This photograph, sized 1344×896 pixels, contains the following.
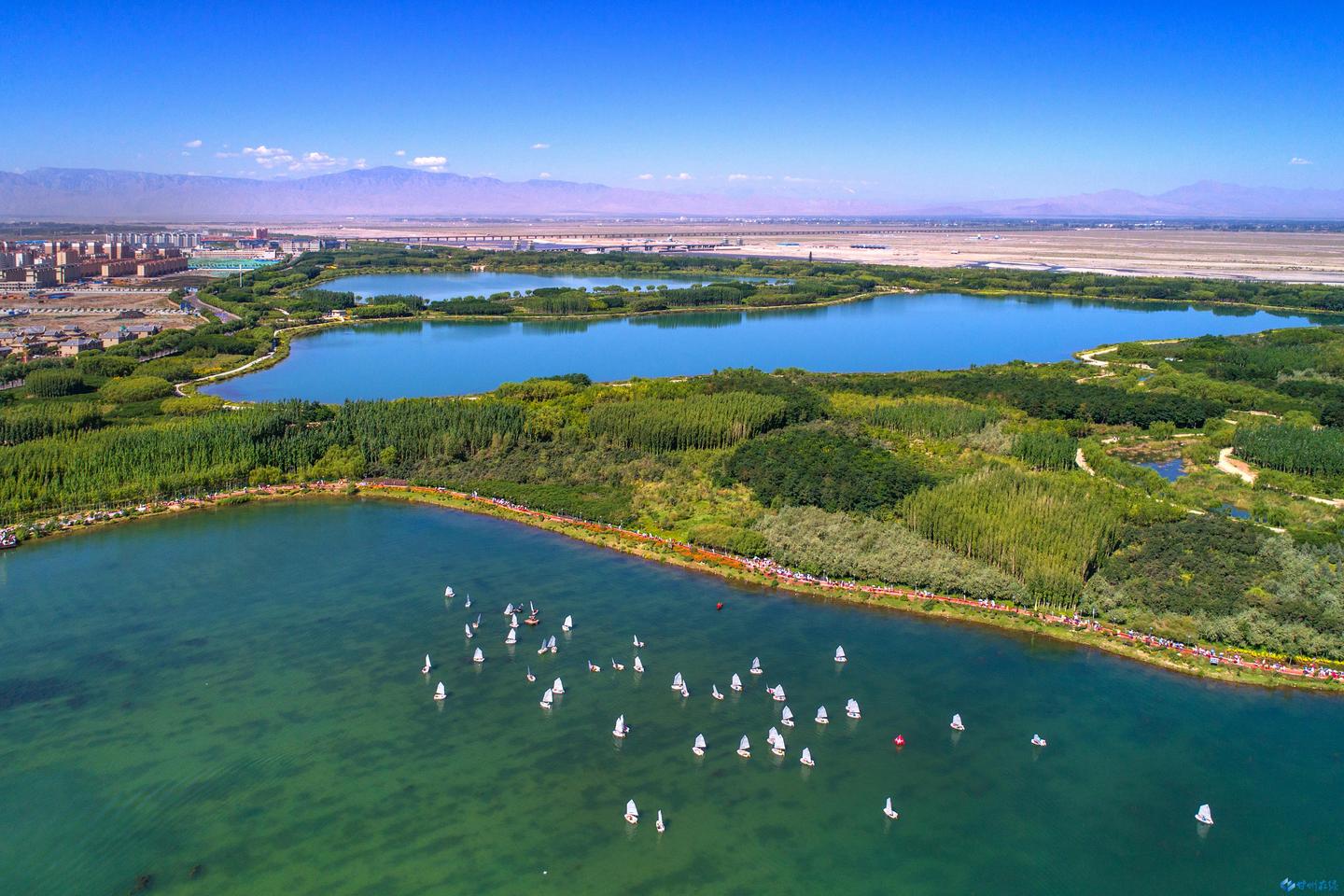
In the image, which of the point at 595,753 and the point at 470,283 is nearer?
the point at 595,753

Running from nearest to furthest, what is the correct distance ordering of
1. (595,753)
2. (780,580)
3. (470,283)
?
(595,753)
(780,580)
(470,283)

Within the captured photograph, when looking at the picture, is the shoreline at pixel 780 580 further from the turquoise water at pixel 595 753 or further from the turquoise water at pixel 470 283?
the turquoise water at pixel 470 283

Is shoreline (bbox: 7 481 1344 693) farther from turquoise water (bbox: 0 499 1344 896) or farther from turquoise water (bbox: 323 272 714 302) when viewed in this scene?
turquoise water (bbox: 323 272 714 302)

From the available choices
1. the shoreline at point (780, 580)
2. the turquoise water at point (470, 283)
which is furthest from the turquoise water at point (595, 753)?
the turquoise water at point (470, 283)

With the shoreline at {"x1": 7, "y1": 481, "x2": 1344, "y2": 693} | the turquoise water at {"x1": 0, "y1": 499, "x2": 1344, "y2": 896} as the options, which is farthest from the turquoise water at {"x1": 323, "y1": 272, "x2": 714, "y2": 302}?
the turquoise water at {"x1": 0, "y1": 499, "x2": 1344, "y2": 896}

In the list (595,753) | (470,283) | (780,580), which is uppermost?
(470,283)

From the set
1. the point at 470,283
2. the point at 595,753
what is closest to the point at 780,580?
the point at 595,753

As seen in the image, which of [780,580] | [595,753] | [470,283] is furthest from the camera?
[470,283]

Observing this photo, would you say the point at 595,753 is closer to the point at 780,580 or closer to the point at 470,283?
the point at 780,580
